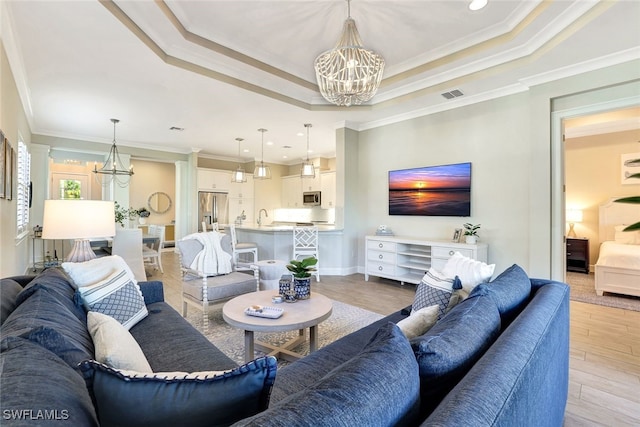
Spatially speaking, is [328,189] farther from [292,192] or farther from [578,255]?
[578,255]

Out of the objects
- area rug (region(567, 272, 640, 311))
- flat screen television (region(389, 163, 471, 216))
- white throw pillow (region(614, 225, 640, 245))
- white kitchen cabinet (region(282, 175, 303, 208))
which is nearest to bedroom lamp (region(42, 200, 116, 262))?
flat screen television (region(389, 163, 471, 216))

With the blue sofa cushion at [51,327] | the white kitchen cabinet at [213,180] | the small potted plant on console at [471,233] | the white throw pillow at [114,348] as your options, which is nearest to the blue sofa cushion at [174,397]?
the white throw pillow at [114,348]

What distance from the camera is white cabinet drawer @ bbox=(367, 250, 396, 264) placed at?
15.2ft

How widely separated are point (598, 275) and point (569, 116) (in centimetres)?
238

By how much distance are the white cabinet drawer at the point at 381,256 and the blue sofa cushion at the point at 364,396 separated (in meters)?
3.91

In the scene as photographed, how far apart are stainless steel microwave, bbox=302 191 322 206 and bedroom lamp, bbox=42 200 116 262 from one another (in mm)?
5860

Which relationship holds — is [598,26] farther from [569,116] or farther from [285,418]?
[285,418]

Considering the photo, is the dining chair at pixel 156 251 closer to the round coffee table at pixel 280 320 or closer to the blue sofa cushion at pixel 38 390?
the round coffee table at pixel 280 320

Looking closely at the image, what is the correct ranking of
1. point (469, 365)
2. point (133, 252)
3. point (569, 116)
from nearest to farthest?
point (469, 365) → point (569, 116) → point (133, 252)

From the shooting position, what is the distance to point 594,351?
257cm

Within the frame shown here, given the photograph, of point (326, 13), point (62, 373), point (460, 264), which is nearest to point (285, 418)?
point (62, 373)

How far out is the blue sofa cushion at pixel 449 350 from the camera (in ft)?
2.86

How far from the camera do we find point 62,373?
79cm

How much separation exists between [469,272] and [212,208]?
735 centimetres
